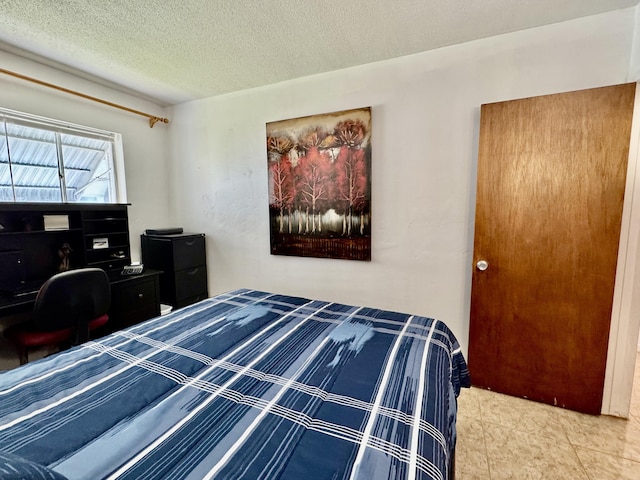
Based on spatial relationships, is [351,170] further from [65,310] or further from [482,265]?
[65,310]

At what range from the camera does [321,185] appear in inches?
97.4

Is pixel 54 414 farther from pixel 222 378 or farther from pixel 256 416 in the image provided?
pixel 256 416

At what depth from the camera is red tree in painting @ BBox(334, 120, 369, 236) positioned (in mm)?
2318

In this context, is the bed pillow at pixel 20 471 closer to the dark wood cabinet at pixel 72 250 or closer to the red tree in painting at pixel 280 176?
the dark wood cabinet at pixel 72 250

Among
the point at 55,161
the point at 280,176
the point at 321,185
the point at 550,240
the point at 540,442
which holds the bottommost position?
the point at 540,442

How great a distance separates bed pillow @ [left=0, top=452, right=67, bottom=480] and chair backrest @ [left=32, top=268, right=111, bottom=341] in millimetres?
1544

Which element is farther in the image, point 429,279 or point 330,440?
point 429,279

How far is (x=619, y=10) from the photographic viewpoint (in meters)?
1.66

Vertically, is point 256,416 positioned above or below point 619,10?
below

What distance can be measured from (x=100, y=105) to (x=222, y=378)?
2.95m

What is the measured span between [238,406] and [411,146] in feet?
6.74

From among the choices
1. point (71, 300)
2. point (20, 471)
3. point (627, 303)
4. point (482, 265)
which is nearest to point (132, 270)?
point (71, 300)

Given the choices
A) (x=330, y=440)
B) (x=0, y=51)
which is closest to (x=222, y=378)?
(x=330, y=440)

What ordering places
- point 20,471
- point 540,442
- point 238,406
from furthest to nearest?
point 540,442 < point 238,406 < point 20,471
